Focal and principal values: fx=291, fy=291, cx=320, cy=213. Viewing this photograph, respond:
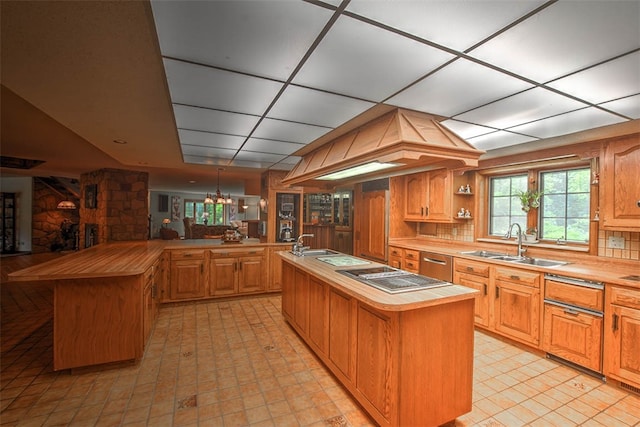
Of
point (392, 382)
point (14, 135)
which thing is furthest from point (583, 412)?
point (14, 135)

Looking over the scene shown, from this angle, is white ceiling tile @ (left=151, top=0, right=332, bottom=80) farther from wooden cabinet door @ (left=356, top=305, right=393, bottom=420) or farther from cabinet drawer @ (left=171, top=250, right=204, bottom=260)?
cabinet drawer @ (left=171, top=250, right=204, bottom=260)

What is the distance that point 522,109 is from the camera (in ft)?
7.38

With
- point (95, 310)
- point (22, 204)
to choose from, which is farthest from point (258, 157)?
point (22, 204)

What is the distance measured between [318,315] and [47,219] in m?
10.1

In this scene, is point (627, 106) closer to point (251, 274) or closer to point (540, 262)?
point (540, 262)

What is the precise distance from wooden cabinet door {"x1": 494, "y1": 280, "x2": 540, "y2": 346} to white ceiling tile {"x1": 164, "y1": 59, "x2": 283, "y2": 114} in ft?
10.1

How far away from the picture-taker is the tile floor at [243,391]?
199 centimetres

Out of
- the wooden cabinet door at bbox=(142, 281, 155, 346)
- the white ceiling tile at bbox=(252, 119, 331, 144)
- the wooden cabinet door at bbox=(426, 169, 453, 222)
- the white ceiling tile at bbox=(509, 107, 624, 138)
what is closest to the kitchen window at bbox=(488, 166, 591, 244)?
the wooden cabinet door at bbox=(426, 169, 453, 222)

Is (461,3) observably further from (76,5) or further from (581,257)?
(581,257)

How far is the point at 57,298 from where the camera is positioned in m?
2.50

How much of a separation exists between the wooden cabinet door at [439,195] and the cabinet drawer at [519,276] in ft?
3.87

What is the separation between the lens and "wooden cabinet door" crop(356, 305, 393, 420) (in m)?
1.78

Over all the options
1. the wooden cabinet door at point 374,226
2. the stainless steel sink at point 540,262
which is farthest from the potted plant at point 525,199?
the wooden cabinet door at point 374,226

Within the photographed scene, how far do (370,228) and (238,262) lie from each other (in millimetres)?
2387
